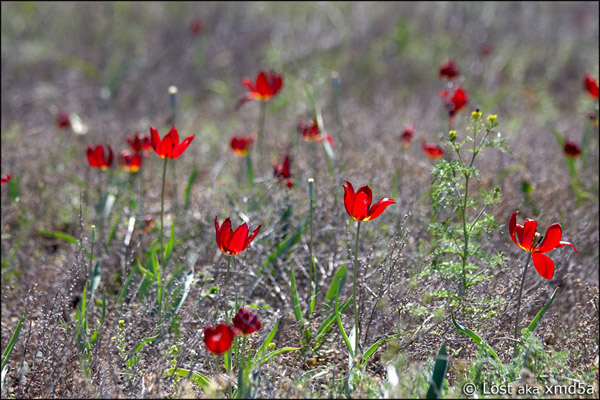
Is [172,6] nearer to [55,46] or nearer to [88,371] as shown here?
[55,46]

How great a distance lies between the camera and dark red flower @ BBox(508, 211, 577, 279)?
1819mm

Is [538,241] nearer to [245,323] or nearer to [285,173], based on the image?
[245,323]

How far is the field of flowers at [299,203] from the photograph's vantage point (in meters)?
1.85

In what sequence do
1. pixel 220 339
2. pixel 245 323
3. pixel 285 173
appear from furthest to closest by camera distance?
1. pixel 285 173
2. pixel 245 323
3. pixel 220 339

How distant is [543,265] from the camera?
184cm

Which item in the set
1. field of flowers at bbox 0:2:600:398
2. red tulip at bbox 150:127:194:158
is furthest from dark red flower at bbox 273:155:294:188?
red tulip at bbox 150:127:194:158

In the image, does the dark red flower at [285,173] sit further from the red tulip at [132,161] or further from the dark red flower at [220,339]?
the dark red flower at [220,339]

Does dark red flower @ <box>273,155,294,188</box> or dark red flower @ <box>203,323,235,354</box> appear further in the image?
dark red flower @ <box>273,155,294,188</box>

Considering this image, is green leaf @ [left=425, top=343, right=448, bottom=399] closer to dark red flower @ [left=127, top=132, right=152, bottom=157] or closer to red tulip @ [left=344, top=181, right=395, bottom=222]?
red tulip @ [left=344, top=181, right=395, bottom=222]

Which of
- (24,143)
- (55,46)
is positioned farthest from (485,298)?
(55,46)
